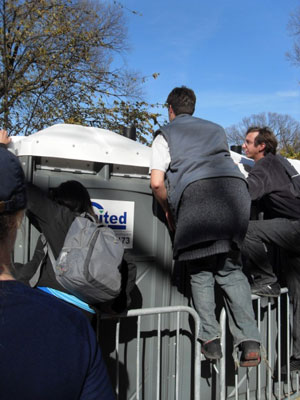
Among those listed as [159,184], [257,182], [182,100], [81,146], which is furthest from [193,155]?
[257,182]

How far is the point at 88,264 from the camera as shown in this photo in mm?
2133

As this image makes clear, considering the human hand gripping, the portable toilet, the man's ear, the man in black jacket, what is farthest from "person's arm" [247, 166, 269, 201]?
the human hand gripping

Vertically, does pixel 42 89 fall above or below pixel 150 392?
above

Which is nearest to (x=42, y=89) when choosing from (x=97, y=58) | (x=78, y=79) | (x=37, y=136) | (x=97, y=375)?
(x=78, y=79)

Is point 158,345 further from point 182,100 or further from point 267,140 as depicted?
point 267,140

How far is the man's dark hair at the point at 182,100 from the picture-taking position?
2898 mm

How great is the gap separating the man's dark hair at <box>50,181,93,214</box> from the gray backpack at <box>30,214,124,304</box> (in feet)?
0.61

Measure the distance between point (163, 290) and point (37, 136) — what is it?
1.56 m

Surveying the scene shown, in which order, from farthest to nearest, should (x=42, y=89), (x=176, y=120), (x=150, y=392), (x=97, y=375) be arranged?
(x=42, y=89) → (x=150, y=392) → (x=176, y=120) → (x=97, y=375)

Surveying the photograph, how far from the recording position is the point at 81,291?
2.18 m

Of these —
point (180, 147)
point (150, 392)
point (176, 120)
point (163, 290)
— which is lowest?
point (150, 392)

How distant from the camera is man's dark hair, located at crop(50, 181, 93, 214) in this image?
8.06 feet

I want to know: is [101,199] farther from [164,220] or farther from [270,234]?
[270,234]

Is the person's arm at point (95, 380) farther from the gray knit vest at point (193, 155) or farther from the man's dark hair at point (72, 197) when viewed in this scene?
the gray knit vest at point (193, 155)
